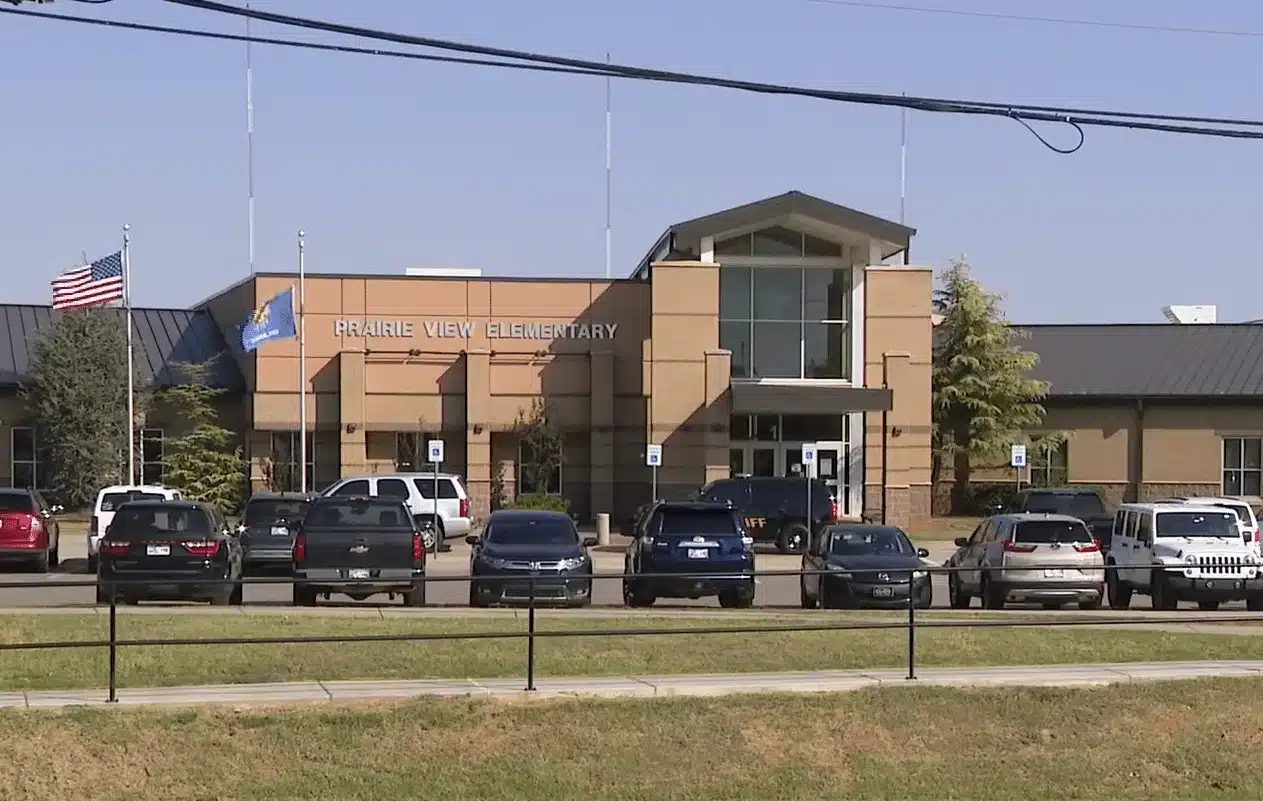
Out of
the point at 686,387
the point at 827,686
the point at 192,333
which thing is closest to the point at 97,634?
the point at 827,686

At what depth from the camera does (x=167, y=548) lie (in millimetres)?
23547

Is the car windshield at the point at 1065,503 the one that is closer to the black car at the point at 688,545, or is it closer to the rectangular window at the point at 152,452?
the black car at the point at 688,545

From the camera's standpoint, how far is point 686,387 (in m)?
46.9

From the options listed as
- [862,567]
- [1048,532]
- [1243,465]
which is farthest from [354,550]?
[1243,465]

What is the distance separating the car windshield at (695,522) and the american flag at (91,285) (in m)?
21.4

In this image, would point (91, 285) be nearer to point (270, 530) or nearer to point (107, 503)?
point (107, 503)

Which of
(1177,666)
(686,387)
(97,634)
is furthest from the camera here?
(686,387)

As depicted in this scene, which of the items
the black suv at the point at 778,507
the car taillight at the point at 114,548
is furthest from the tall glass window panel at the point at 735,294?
the car taillight at the point at 114,548

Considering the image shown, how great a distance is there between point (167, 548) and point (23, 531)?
855 cm

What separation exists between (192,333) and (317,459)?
28.2ft

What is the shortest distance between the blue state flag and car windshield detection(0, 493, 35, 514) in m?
14.5

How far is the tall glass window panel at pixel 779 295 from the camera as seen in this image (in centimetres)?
4828

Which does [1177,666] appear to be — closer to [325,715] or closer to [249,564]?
[325,715]

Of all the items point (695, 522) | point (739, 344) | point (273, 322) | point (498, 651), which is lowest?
point (498, 651)
